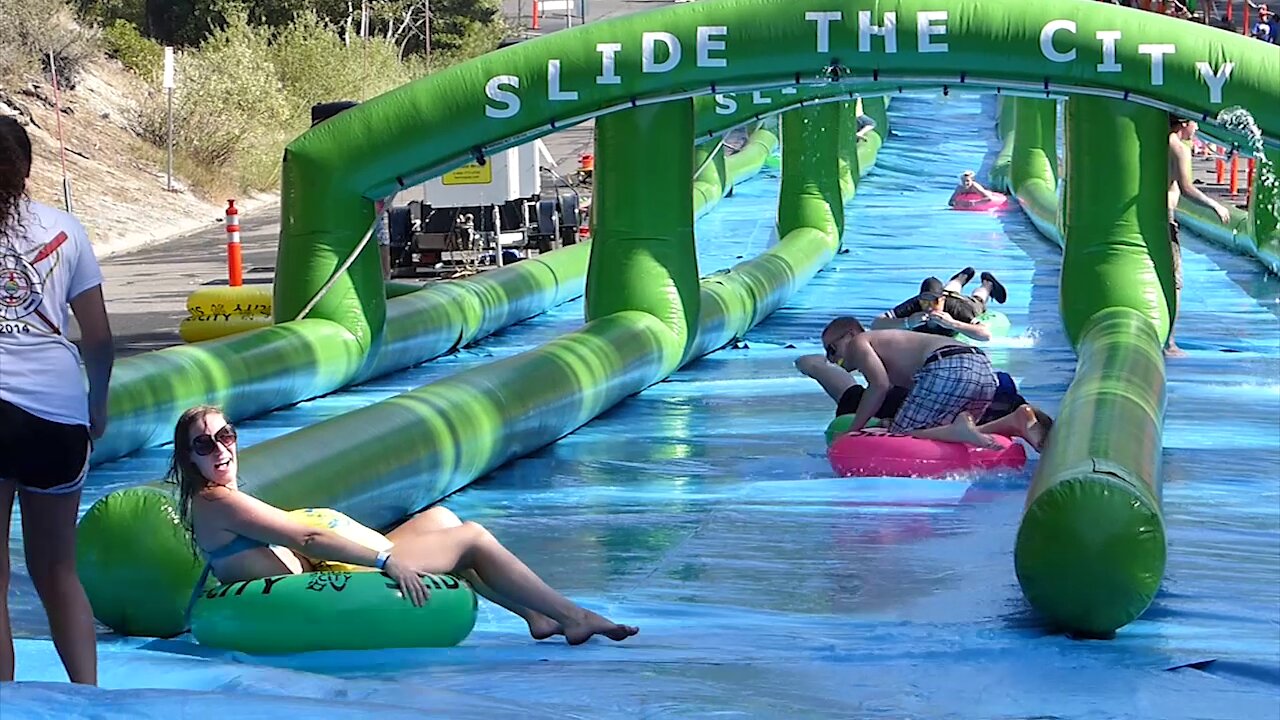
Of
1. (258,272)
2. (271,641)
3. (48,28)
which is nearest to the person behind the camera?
(271,641)

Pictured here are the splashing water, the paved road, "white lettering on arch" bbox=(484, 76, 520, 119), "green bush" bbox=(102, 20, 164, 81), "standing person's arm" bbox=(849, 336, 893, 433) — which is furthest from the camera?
"green bush" bbox=(102, 20, 164, 81)

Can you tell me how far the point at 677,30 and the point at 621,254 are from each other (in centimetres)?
122

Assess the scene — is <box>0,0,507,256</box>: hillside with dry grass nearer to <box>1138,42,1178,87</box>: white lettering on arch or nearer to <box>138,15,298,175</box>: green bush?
<box>138,15,298,175</box>: green bush

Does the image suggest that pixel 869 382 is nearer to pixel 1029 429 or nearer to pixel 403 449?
pixel 1029 429

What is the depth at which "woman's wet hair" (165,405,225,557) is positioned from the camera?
4578 mm

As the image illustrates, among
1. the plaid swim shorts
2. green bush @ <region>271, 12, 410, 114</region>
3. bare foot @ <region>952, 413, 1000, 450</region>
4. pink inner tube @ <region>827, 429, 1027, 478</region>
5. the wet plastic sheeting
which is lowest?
the wet plastic sheeting

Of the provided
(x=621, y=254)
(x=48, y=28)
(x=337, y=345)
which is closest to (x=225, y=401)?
(x=337, y=345)

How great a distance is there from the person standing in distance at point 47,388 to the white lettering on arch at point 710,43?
4.86 metres

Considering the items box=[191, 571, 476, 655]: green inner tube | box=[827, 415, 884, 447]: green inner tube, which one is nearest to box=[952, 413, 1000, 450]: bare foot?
box=[827, 415, 884, 447]: green inner tube

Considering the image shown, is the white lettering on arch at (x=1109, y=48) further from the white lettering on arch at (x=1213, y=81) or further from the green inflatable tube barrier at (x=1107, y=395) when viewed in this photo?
the green inflatable tube barrier at (x=1107, y=395)

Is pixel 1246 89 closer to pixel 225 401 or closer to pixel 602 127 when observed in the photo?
pixel 602 127

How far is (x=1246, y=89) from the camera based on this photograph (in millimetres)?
7961

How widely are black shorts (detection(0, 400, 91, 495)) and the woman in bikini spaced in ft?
2.14

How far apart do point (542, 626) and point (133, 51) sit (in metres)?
25.0
